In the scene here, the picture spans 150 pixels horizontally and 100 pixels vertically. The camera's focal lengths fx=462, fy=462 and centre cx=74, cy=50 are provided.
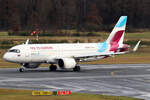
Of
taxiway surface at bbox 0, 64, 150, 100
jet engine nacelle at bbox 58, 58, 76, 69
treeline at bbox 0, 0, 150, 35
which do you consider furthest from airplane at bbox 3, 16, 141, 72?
treeline at bbox 0, 0, 150, 35

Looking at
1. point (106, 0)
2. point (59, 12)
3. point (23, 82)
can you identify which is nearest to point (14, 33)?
point (59, 12)

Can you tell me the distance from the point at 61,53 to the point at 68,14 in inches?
3217

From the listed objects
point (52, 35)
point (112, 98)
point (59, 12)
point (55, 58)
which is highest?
point (59, 12)

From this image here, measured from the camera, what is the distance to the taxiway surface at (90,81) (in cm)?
3844

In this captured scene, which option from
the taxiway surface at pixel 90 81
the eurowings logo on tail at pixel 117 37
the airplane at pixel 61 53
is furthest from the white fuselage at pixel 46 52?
the eurowings logo on tail at pixel 117 37

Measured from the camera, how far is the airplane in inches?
2132

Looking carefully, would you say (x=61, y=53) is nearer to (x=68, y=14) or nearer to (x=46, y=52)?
(x=46, y=52)

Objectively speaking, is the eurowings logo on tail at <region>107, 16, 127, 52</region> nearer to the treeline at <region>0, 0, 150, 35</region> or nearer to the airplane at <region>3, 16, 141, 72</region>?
the airplane at <region>3, 16, 141, 72</region>

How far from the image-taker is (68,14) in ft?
452

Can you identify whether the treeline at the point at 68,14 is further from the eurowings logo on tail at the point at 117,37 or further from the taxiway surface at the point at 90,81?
the taxiway surface at the point at 90,81

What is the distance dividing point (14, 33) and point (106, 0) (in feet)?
168

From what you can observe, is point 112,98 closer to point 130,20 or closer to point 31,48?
point 31,48

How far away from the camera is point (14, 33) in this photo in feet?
359

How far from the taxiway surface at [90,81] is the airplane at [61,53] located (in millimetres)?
1789
